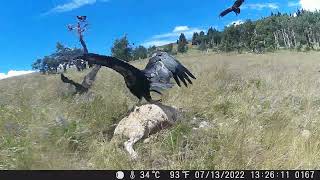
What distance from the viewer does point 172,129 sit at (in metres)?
5.07

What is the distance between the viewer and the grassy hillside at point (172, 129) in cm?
413

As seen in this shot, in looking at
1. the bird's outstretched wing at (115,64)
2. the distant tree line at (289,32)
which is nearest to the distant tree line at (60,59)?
the bird's outstretched wing at (115,64)

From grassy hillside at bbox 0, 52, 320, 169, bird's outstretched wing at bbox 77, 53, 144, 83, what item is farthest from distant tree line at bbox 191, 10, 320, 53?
bird's outstretched wing at bbox 77, 53, 144, 83

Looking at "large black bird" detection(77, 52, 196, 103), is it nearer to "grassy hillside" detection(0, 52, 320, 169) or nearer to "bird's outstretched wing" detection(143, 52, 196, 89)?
"bird's outstretched wing" detection(143, 52, 196, 89)

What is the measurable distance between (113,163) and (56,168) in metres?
0.51

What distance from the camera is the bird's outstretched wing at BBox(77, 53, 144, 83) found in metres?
5.03

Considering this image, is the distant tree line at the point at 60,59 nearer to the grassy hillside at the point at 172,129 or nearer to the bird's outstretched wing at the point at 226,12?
the grassy hillside at the point at 172,129

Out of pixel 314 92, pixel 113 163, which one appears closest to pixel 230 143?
pixel 113 163

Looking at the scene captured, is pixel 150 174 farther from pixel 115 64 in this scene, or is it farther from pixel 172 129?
pixel 115 64

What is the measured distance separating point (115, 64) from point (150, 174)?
182 cm

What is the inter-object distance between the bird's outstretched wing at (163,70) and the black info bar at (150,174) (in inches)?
80.2

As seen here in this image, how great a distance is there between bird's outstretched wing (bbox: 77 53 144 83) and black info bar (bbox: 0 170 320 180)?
5.25 feet

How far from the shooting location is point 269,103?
621cm

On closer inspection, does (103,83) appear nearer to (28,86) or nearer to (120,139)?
(28,86)
